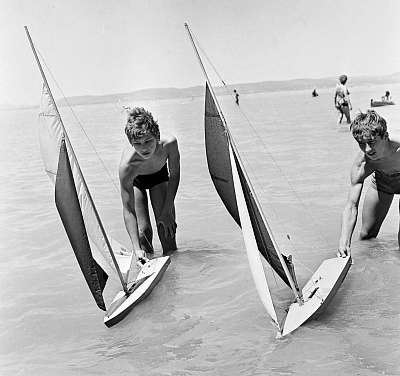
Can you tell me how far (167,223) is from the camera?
5699 mm

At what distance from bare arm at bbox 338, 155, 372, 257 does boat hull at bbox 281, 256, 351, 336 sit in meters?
0.11

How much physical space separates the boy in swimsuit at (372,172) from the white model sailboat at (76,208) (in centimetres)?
175

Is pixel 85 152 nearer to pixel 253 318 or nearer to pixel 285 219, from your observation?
pixel 285 219

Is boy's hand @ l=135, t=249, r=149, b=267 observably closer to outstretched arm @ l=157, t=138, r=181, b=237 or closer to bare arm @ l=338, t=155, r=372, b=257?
outstretched arm @ l=157, t=138, r=181, b=237

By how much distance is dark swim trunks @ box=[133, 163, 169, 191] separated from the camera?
5.62 metres

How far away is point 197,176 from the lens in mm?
10680

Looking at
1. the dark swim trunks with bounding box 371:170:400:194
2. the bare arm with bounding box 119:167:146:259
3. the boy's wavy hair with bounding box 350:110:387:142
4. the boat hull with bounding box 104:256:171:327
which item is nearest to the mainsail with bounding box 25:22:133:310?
the boat hull with bounding box 104:256:171:327

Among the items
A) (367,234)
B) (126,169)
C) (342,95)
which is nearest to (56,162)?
(126,169)

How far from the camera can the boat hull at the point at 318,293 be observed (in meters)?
3.90

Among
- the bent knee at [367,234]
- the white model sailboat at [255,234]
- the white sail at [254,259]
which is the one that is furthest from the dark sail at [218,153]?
the bent knee at [367,234]

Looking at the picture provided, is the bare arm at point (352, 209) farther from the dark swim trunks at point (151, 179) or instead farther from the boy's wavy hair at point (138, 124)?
the dark swim trunks at point (151, 179)

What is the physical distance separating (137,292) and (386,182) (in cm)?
226

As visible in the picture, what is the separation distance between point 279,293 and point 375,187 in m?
1.42

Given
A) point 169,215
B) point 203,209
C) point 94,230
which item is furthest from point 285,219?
point 94,230
